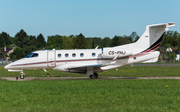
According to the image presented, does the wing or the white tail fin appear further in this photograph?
the white tail fin

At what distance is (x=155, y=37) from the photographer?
23.9 m

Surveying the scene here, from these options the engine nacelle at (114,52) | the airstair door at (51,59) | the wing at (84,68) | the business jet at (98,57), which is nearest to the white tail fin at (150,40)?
the business jet at (98,57)

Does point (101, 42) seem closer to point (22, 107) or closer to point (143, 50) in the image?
point (143, 50)

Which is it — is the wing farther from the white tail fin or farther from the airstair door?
the white tail fin

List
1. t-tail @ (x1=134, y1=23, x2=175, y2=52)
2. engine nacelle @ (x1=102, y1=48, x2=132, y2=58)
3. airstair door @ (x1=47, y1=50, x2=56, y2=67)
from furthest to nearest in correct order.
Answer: airstair door @ (x1=47, y1=50, x2=56, y2=67) → t-tail @ (x1=134, y1=23, x2=175, y2=52) → engine nacelle @ (x1=102, y1=48, x2=132, y2=58)

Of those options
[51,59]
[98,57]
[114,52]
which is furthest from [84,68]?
[51,59]

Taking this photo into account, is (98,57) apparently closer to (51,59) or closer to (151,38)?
(51,59)

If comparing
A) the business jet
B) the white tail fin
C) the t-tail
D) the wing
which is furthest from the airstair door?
the t-tail

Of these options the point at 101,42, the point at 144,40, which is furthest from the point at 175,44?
the point at 144,40

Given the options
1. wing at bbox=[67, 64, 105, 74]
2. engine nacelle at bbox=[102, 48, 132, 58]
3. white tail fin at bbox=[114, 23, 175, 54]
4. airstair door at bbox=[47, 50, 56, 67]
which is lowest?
wing at bbox=[67, 64, 105, 74]

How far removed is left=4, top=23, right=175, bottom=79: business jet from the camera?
2366 cm

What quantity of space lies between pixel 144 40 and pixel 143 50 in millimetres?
1018

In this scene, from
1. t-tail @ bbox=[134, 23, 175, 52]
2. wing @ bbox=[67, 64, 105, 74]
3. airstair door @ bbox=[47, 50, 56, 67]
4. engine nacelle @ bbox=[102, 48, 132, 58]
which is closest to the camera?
wing @ bbox=[67, 64, 105, 74]

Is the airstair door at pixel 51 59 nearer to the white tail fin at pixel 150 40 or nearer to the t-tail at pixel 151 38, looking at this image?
the white tail fin at pixel 150 40
